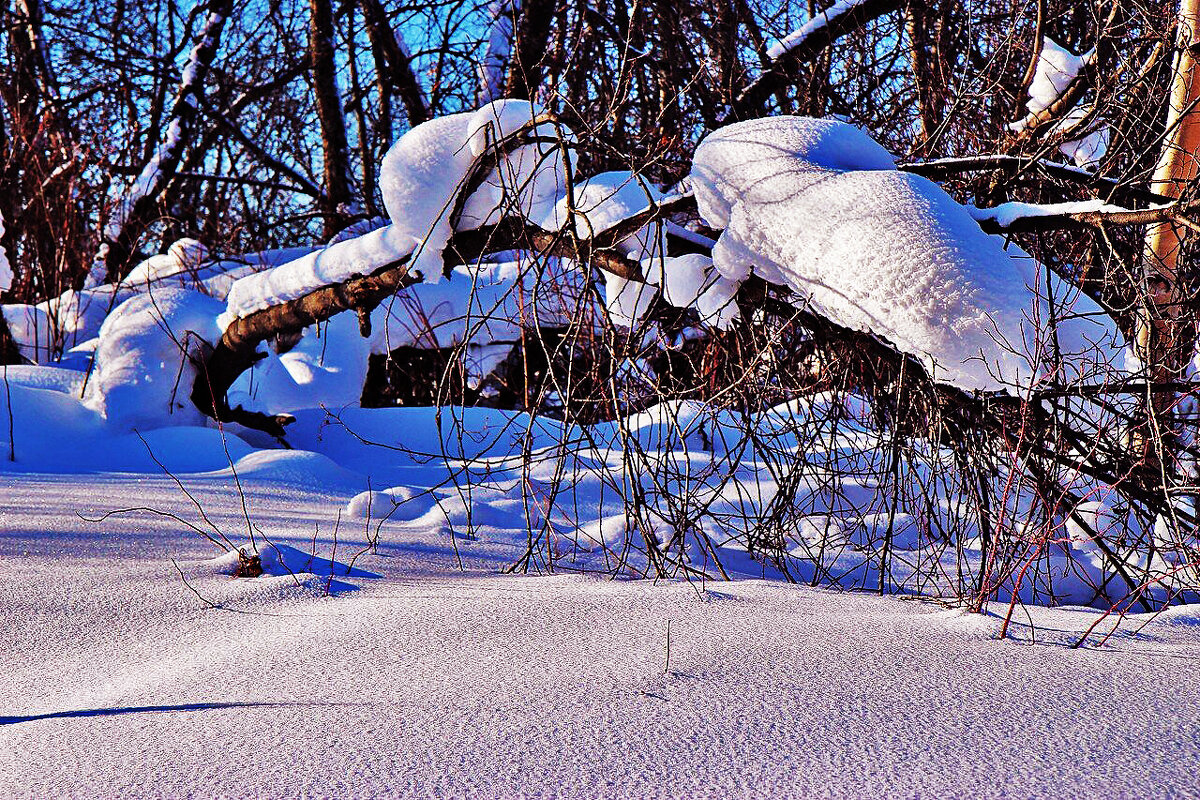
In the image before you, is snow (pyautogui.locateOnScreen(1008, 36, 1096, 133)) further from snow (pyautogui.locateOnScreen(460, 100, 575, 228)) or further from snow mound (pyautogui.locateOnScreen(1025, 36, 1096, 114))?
snow (pyautogui.locateOnScreen(460, 100, 575, 228))

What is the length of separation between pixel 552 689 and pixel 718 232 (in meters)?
1.64

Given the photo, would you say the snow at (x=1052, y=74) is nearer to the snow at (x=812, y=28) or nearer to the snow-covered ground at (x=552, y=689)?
the snow at (x=812, y=28)

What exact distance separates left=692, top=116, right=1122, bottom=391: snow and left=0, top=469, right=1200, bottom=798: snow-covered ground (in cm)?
55

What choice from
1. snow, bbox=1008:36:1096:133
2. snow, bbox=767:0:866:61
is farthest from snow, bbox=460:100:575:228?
snow, bbox=767:0:866:61

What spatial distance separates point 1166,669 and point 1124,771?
52cm

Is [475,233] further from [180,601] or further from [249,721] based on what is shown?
[249,721]

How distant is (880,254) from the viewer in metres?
1.91

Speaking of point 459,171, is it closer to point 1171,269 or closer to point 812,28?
point 1171,269

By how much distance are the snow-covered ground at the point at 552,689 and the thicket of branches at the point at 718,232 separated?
33 cm

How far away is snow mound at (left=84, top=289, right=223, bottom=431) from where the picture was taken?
3.89m

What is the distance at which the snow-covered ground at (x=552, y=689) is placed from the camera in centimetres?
105

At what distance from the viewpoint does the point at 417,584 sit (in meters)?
2.11

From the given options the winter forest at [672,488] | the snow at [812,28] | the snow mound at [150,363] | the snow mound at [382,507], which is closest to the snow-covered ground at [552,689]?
the winter forest at [672,488]

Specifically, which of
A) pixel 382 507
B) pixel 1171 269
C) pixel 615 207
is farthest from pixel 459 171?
pixel 1171 269
